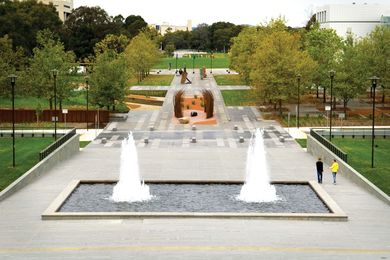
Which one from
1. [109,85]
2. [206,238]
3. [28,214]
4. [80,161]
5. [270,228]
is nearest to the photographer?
[206,238]

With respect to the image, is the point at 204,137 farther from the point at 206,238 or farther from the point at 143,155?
the point at 206,238

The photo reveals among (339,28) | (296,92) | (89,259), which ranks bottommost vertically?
(89,259)

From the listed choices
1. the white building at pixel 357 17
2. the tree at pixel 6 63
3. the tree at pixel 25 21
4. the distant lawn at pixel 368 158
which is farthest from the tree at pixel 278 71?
the tree at pixel 25 21

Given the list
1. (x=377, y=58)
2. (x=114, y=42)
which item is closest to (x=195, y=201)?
(x=377, y=58)

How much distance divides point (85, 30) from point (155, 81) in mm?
29707

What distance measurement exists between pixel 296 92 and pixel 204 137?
662 inches

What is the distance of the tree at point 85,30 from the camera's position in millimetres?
129000

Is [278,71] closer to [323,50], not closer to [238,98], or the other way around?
[323,50]

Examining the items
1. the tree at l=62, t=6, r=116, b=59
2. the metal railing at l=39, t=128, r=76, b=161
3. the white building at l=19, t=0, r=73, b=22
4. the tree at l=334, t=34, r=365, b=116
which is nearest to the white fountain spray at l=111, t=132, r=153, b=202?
the metal railing at l=39, t=128, r=76, b=161

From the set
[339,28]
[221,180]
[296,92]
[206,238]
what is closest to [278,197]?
[221,180]

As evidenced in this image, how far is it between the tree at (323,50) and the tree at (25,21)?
4716 cm

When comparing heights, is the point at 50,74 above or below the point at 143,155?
above

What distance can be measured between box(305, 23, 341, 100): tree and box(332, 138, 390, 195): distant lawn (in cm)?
2172

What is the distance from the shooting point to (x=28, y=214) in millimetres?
26078
